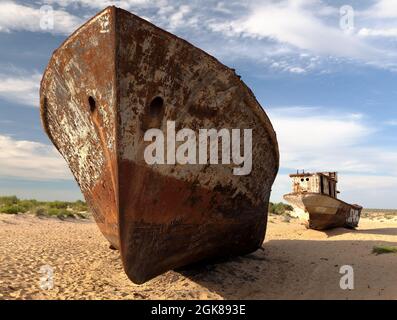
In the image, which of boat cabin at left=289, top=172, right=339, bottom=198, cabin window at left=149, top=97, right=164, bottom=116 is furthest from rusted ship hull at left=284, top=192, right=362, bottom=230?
cabin window at left=149, top=97, right=164, bottom=116

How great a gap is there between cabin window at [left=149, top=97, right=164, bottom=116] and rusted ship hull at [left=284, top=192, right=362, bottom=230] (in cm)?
905

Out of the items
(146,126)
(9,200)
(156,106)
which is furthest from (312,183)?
(9,200)

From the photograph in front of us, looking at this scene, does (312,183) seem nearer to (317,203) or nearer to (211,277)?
(317,203)

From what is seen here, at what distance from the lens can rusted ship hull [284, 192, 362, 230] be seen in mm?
12352

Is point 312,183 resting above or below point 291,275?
above

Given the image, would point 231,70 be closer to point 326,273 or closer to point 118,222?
point 118,222

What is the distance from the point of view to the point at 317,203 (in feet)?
40.6

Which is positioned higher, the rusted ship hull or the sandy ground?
the rusted ship hull

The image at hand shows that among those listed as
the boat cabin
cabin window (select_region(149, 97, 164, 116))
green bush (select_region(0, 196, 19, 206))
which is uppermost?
cabin window (select_region(149, 97, 164, 116))

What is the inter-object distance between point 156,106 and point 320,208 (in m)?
9.66

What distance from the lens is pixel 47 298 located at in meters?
4.84

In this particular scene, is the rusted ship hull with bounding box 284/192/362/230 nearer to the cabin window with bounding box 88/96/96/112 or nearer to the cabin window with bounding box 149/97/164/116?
the cabin window with bounding box 149/97/164/116

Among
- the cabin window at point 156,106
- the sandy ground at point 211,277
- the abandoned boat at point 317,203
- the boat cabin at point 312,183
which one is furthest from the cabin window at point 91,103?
the boat cabin at point 312,183

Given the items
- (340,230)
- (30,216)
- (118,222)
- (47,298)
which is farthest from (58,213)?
(118,222)
